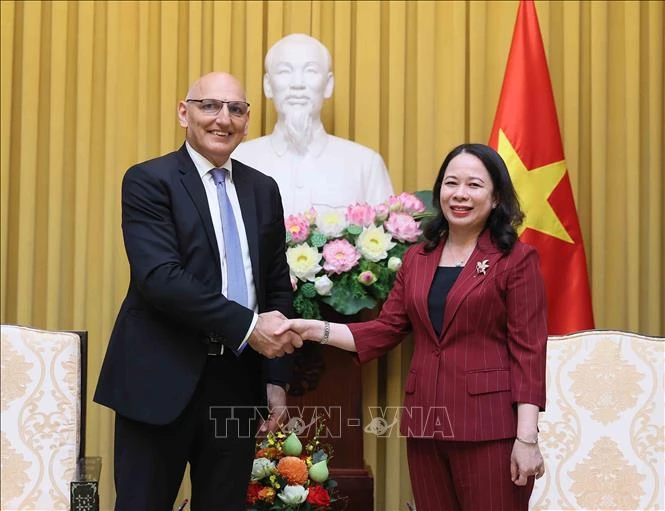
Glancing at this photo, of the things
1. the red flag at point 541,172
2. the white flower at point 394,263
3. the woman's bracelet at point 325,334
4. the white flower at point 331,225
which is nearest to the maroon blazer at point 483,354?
the woman's bracelet at point 325,334

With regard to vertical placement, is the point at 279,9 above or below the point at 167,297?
above

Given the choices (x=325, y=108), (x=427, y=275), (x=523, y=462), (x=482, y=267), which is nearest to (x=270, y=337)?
(x=427, y=275)

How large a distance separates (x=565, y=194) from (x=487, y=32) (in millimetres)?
962

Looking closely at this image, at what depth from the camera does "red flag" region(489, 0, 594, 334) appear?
386 cm

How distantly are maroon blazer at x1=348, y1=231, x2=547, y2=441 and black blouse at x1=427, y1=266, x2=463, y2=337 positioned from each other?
0.02m

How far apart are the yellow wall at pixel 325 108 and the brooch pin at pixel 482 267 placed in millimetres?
1946

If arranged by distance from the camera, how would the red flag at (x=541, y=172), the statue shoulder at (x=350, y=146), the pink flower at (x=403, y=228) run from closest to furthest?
the pink flower at (x=403, y=228), the red flag at (x=541, y=172), the statue shoulder at (x=350, y=146)

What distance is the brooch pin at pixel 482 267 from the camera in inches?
94.3

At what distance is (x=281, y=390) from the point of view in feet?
8.50

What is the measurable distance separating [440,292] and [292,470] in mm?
1030

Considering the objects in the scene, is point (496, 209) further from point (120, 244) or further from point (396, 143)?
point (120, 244)

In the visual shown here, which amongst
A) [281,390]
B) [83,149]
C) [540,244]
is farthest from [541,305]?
[83,149]

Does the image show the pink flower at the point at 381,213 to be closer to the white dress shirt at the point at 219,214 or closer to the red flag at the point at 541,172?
the red flag at the point at 541,172

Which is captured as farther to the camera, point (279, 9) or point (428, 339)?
point (279, 9)
